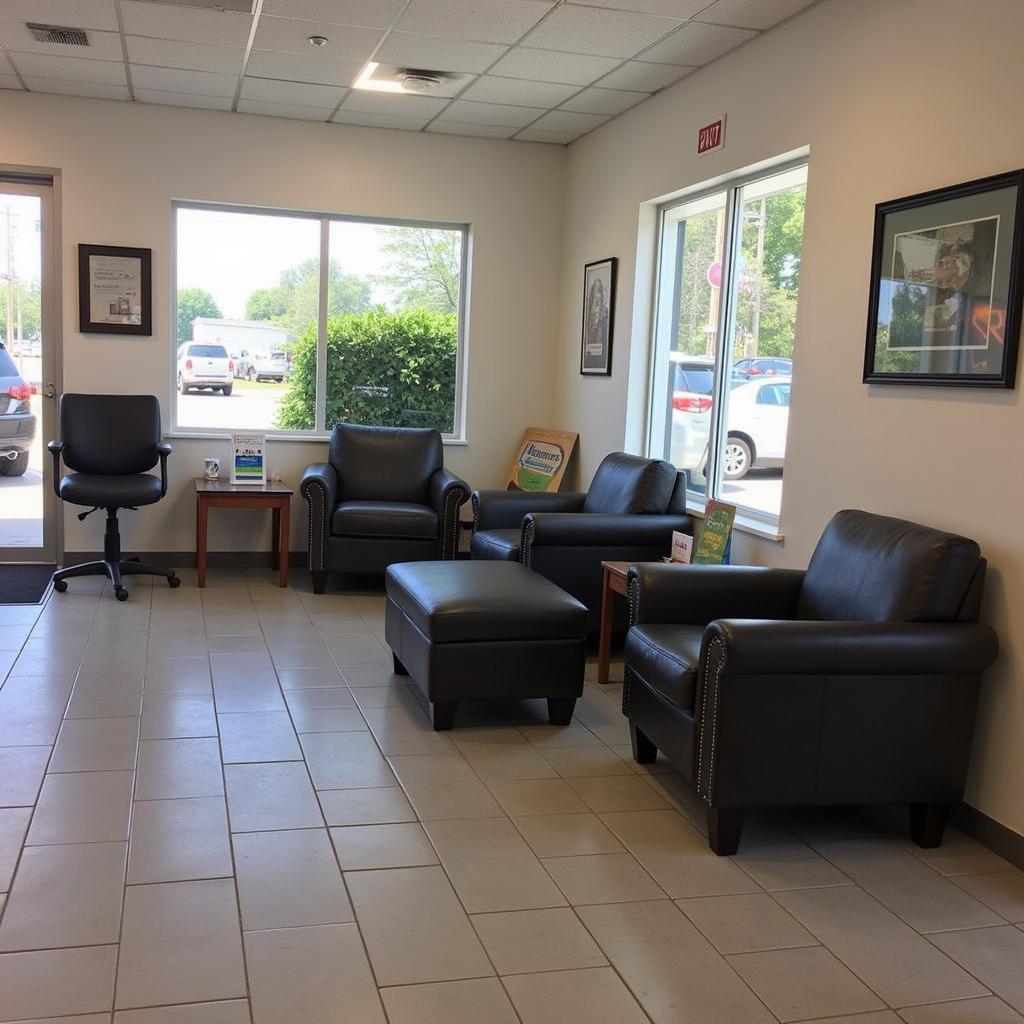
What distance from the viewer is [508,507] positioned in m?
5.71

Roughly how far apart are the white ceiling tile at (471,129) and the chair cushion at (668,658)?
4.00 metres

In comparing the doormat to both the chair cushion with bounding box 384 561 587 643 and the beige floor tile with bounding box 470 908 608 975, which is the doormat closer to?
the chair cushion with bounding box 384 561 587 643

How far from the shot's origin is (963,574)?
302cm

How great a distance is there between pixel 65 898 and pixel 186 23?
3760mm

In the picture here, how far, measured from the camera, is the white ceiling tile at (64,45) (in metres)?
4.85

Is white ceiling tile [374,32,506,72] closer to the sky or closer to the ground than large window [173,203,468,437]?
closer to the sky

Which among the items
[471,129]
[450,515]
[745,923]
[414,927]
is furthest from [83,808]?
[471,129]

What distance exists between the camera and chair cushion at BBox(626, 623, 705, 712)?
3052 millimetres

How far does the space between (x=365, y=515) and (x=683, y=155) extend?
8.38ft

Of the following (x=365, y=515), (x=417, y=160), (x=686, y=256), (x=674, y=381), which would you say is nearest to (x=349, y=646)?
(x=365, y=515)

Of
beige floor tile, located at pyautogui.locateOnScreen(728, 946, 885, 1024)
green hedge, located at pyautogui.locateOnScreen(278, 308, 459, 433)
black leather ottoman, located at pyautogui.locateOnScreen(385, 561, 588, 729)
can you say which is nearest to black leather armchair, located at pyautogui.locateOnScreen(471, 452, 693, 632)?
black leather ottoman, located at pyautogui.locateOnScreen(385, 561, 588, 729)

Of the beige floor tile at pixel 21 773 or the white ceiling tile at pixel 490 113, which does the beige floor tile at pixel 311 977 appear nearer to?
the beige floor tile at pixel 21 773

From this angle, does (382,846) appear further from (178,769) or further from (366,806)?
(178,769)

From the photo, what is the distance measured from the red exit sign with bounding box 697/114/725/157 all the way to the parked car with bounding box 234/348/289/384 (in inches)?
119
